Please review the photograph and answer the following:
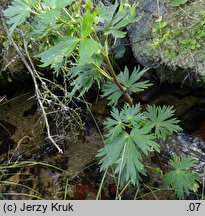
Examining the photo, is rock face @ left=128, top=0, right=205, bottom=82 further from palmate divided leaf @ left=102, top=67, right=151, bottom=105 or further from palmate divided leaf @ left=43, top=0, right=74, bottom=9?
palmate divided leaf @ left=43, top=0, right=74, bottom=9

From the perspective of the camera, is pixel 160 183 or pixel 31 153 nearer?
pixel 160 183

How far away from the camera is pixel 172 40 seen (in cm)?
285

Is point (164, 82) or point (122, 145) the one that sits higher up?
point (164, 82)

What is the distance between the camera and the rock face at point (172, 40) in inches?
108

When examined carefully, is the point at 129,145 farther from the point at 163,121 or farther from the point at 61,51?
the point at 61,51

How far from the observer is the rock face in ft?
9.04

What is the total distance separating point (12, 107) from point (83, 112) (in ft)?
2.48

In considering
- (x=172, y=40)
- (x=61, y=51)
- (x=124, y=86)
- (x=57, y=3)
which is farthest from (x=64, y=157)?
(x=57, y=3)

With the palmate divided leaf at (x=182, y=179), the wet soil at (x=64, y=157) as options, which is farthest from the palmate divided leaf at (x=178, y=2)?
the palmate divided leaf at (x=182, y=179)

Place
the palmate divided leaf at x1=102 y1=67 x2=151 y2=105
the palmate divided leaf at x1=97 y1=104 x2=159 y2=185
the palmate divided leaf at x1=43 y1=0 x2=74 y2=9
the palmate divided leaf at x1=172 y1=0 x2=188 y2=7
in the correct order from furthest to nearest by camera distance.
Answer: the palmate divided leaf at x1=172 y1=0 x2=188 y2=7 < the palmate divided leaf at x1=102 y1=67 x2=151 y2=105 < the palmate divided leaf at x1=97 y1=104 x2=159 y2=185 < the palmate divided leaf at x1=43 y1=0 x2=74 y2=9

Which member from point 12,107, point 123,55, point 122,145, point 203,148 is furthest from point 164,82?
point 12,107

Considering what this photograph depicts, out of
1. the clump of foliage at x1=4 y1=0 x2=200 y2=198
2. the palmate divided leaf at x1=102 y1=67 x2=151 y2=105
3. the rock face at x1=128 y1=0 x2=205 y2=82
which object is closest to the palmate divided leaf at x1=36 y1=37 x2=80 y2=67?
the clump of foliage at x1=4 y1=0 x2=200 y2=198

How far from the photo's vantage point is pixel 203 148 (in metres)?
2.98
